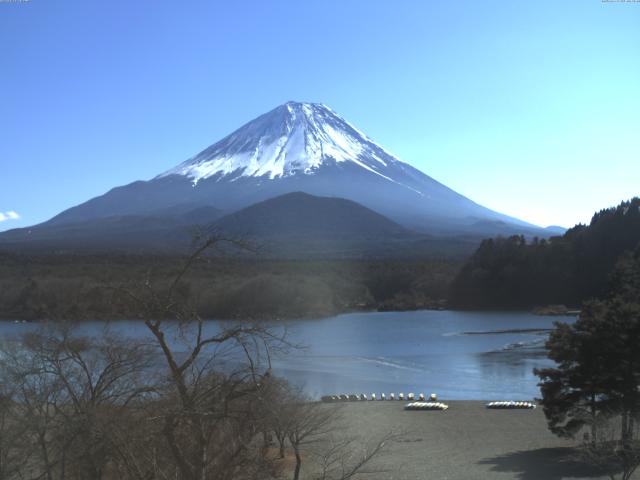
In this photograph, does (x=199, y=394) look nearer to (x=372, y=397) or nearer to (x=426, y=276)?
(x=372, y=397)

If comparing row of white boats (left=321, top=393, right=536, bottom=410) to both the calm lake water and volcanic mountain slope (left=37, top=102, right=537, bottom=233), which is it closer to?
the calm lake water

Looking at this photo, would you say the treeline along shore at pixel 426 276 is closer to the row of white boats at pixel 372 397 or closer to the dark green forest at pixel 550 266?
the dark green forest at pixel 550 266

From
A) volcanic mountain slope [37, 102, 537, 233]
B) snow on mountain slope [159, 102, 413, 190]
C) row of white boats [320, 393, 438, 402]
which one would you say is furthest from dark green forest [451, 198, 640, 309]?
snow on mountain slope [159, 102, 413, 190]

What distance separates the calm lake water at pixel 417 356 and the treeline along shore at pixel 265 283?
2.18m

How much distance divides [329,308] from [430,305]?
10.7 metres


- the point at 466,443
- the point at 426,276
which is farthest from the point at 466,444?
the point at 426,276

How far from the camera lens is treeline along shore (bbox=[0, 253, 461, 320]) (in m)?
31.8

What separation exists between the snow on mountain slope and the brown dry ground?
286 ft

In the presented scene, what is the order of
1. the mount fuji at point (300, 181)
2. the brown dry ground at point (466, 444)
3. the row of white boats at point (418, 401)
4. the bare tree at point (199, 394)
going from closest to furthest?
the bare tree at point (199, 394) → the brown dry ground at point (466, 444) → the row of white boats at point (418, 401) → the mount fuji at point (300, 181)

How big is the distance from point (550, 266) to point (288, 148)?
62.0 m

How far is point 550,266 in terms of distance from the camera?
164 ft

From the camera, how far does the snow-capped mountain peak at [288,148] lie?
4129 inches

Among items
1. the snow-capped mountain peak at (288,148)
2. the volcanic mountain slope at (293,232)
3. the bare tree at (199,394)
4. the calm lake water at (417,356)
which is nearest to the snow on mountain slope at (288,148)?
the snow-capped mountain peak at (288,148)

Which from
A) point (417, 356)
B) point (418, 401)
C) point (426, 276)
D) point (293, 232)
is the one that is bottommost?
point (418, 401)
